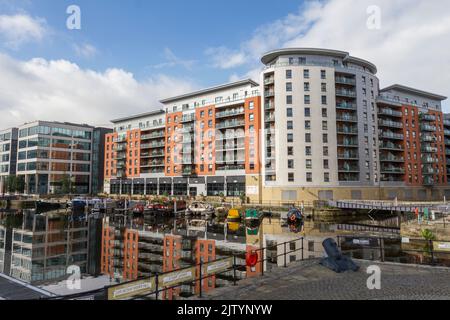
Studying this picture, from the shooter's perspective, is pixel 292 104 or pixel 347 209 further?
pixel 292 104

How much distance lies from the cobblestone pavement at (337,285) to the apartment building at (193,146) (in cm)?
4735

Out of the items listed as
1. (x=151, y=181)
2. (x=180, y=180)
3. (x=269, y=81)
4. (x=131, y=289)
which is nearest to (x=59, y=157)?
(x=151, y=181)

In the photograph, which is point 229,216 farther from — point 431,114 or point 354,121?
point 431,114

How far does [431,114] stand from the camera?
78.9 metres

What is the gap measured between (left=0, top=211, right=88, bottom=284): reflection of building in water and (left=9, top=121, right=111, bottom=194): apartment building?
184ft

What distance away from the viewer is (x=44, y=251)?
24031 millimetres

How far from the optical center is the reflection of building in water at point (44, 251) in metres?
17.8

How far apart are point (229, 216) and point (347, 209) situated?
18.7 metres

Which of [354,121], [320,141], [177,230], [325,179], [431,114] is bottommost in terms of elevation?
[177,230]

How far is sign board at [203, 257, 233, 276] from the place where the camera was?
11.3 m

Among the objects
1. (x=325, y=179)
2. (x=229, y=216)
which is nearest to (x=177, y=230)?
(x=229, y=216)

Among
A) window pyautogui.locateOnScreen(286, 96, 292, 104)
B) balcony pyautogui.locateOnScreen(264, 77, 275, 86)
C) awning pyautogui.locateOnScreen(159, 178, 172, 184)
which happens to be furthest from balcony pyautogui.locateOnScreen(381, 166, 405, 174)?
awning pyautogui.locateOnScreen(159, 178, 172, 184)

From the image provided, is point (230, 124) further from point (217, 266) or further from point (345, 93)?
point (217, 266)
